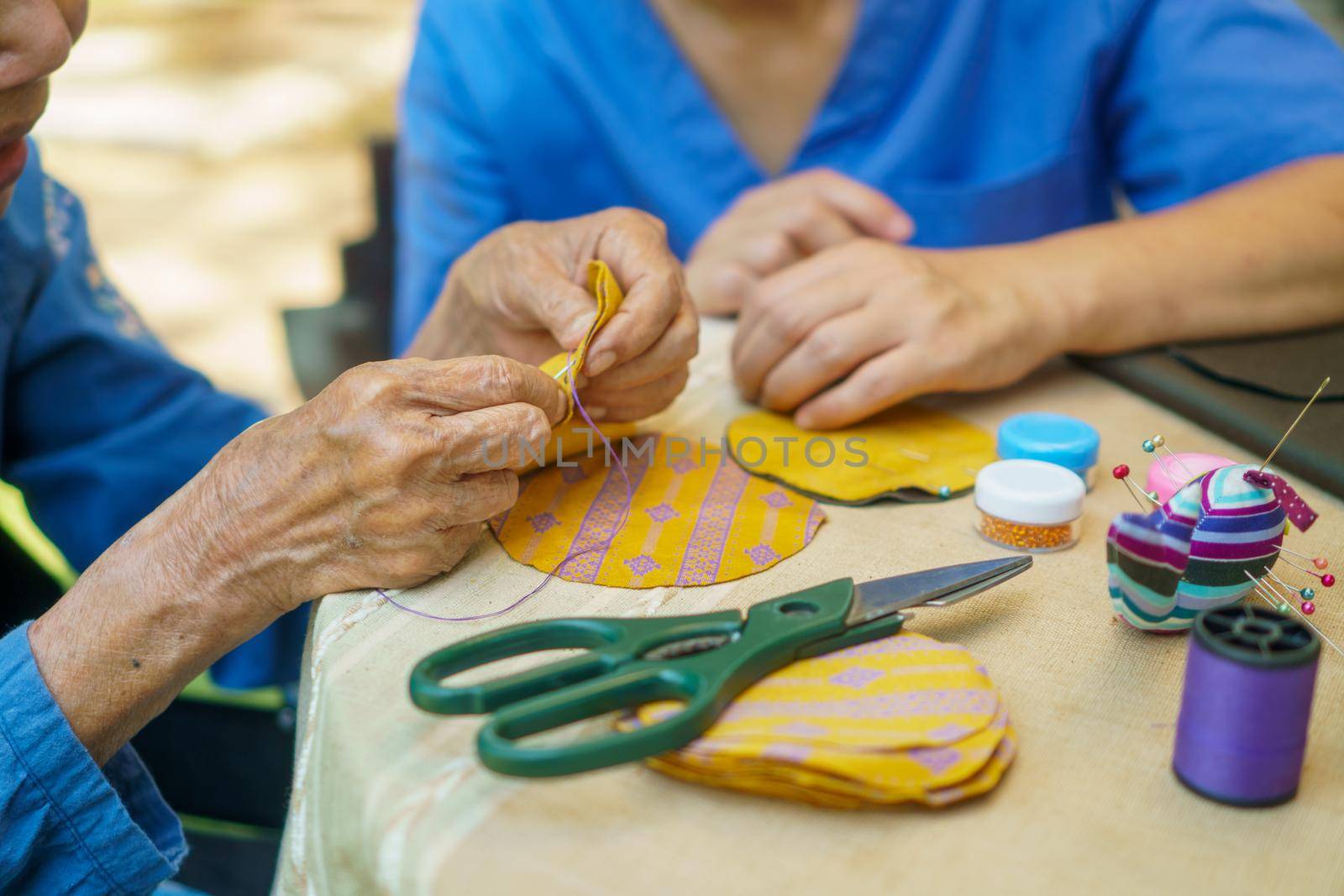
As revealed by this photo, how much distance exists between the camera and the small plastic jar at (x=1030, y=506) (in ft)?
2.23

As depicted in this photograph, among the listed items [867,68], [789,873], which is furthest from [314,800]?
[867,68]

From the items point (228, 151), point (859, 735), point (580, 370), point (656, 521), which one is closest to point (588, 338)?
point (580, 370)

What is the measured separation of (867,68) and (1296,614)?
87cm

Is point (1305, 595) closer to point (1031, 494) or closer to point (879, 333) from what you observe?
point (1031, 494)

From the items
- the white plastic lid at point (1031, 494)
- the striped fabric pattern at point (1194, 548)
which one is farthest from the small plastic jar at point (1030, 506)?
the striped fabric pattern at point (1194, 548)

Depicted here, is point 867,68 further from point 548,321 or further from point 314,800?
point 314,800

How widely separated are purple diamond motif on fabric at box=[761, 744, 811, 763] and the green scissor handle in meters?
0.03

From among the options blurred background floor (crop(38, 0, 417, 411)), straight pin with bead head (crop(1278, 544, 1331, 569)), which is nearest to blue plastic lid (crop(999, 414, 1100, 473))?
straight pin with bead head (crop(1278, 544, 1331, 569))

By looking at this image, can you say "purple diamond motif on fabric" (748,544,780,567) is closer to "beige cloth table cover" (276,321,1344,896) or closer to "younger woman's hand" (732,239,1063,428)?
"beige cloth table cover" (276,321,1344,896)

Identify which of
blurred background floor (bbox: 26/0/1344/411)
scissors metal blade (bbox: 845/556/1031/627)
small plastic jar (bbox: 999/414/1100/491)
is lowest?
blurred background floor (bbox: 26/0/1344/411)

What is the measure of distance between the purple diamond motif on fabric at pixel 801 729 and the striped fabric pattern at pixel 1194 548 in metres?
0.19

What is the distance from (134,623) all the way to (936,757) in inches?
18.7

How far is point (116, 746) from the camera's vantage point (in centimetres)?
69

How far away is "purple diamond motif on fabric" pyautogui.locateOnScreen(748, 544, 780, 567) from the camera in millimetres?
675
